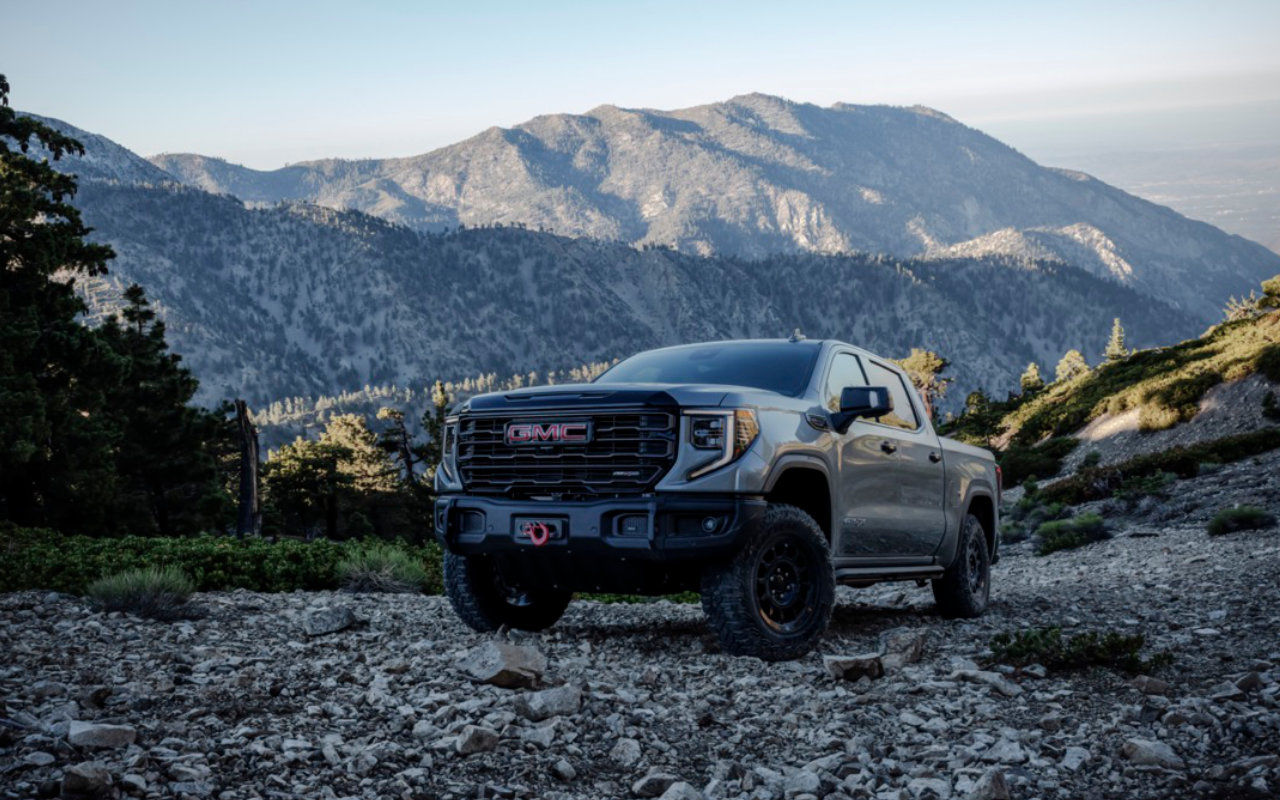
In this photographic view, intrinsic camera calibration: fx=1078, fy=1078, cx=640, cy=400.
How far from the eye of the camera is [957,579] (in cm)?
943

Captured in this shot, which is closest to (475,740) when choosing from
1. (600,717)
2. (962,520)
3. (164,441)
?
(600,717)

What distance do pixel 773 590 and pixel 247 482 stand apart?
85.5ft

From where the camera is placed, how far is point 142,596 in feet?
27.5

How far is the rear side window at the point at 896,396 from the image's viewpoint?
8508 mm

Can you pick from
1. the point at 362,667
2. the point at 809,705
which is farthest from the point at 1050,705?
the point at 362,667

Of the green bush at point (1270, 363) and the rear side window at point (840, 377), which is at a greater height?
the rear side window at point (840, 377)

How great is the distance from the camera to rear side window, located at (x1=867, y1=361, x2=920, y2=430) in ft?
27.9

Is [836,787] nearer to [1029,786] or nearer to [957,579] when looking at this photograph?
[1029,786]

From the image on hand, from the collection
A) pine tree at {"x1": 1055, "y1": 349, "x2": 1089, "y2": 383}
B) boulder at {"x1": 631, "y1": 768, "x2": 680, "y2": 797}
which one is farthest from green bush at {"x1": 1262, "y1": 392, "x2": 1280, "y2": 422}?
pine tree at {"x1": 1055, "y1": 349, "x2": 1089, "y2": 383}

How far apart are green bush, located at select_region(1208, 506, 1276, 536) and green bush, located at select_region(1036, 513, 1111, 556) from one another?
127 inches

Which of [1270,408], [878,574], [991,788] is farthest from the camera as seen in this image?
[1270,408]

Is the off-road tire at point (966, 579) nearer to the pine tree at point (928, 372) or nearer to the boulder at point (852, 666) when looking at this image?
the boulder at point (852, 666)

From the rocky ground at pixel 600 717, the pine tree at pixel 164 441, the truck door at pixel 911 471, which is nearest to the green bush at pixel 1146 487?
the rocky ground at pixel 600 717

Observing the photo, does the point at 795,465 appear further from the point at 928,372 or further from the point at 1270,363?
the point at 928,372
